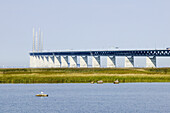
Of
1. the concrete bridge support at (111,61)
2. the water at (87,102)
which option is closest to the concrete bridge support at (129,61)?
the concrete bridge support at (111,61)

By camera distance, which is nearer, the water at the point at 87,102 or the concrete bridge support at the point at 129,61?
the water at the point at 87,102

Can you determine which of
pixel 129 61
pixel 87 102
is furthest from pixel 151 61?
pixel 87 102

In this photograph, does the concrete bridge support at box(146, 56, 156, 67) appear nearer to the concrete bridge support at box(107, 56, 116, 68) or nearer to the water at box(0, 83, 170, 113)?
the concrete bridge support at box(107, 56, 116, 68)

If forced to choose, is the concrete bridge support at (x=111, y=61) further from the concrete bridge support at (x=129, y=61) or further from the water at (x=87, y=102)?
the water at (x=87, y=102)

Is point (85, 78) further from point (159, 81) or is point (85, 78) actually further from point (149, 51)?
point (149, 51)

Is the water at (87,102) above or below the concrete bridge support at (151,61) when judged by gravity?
below

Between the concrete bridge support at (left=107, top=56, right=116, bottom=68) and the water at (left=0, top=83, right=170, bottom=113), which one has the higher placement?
the concrete bridge support at (left=107, top=56, right=116, bottom=68)

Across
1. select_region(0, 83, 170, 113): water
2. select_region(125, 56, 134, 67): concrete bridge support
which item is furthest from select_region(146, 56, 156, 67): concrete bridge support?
select_region(0, 83, 170, 113): water

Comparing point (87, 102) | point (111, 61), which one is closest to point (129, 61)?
point (111, 61)

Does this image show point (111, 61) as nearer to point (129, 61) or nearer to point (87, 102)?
point (129, 61)

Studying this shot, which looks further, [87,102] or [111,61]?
[111,61]

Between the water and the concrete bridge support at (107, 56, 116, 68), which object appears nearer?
the water

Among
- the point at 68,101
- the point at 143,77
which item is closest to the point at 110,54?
the point at 143,77

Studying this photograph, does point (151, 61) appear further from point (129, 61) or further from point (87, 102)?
point (87, 102)
